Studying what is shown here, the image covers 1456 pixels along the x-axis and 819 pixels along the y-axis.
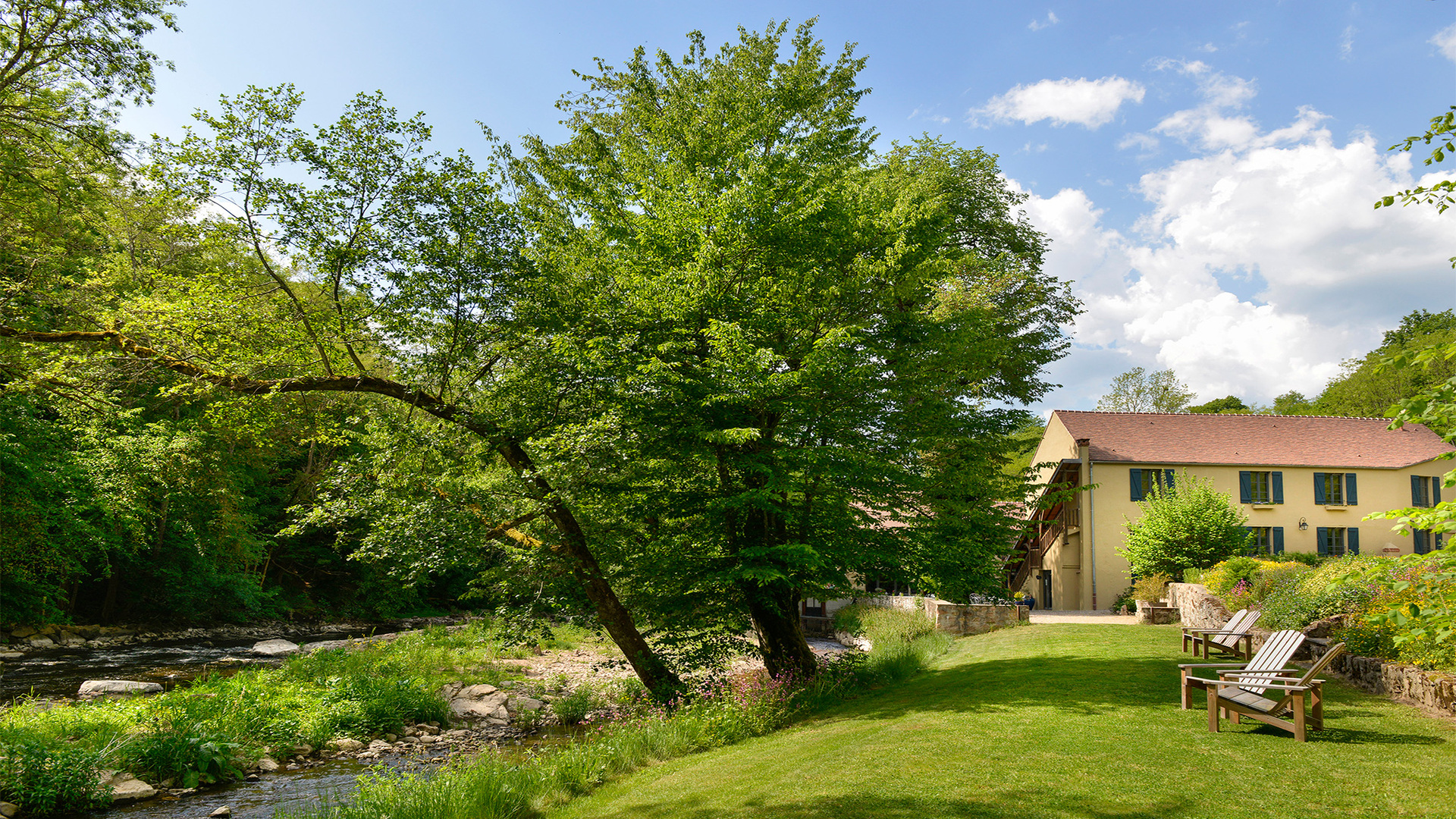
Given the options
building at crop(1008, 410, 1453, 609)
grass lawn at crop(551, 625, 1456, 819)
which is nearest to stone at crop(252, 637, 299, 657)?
grass lawn at crop(551, 625, 1456, 819)

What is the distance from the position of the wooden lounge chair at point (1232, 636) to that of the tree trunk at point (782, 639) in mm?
6496

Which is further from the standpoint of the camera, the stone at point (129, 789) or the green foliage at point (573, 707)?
the green foliage at point (573, 707)

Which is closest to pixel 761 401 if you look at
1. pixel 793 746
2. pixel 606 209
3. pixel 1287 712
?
pixel 793 746

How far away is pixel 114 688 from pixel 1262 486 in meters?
36.4

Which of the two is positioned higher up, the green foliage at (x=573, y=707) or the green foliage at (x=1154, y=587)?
the green foliage at (x=1154, y=587)

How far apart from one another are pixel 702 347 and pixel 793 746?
23.6ft

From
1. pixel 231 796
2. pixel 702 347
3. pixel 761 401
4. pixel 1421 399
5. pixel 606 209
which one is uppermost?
pixel 606 209

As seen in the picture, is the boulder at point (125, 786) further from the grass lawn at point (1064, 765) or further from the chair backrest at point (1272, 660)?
the chair backrest at point (1272, 660)

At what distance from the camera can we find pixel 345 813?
26.4 feet

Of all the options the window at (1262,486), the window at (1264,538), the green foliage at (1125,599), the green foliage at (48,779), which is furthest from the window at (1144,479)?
the green foliage at (48,779)

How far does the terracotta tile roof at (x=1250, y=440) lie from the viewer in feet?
104

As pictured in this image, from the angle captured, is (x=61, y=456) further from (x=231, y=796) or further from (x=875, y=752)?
(x=875, y=752)

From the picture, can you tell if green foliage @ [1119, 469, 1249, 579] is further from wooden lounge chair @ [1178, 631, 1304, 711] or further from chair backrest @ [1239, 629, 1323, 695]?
chair backrest @ [1239, 629, 1323, 695]

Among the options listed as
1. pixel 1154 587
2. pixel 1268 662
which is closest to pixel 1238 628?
pixel 1268 662
